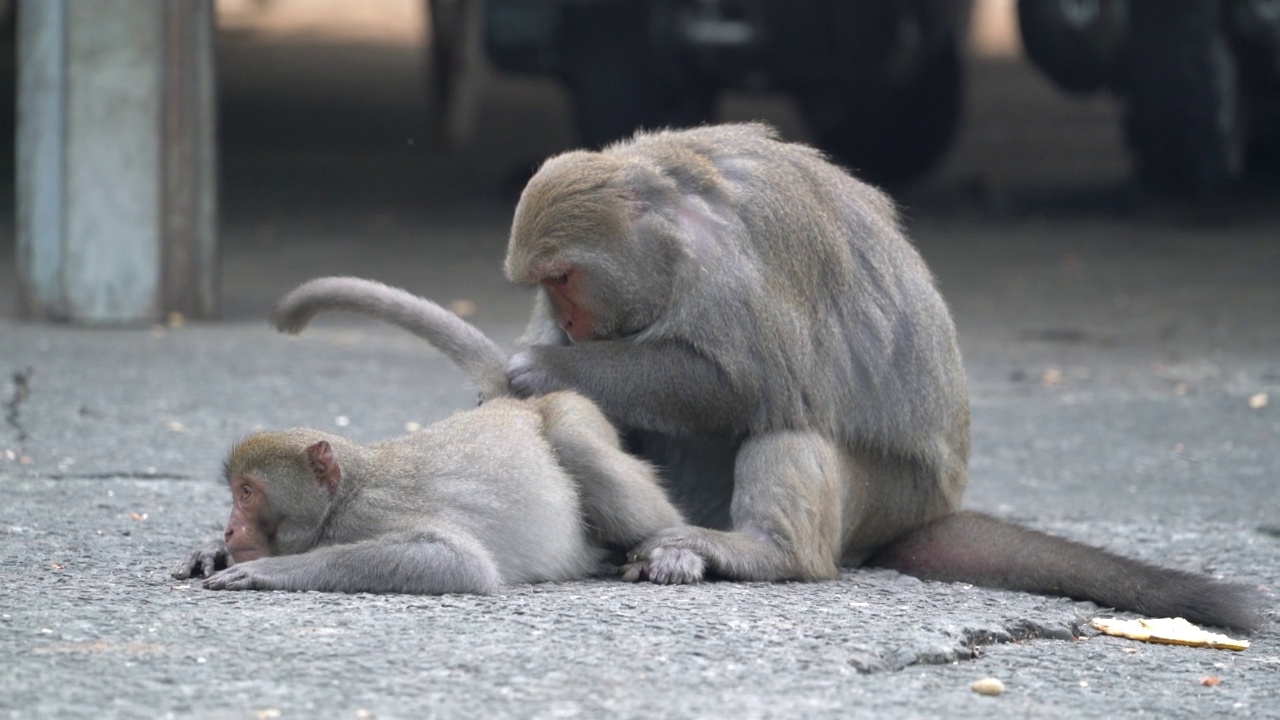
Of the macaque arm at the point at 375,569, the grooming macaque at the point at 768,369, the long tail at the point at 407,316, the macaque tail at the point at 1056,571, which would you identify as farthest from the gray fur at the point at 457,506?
the macaque tail at the point at 1056,571

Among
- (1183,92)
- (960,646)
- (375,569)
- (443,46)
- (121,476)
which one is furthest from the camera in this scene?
(443,46)

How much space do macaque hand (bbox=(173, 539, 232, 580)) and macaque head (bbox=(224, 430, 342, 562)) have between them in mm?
77

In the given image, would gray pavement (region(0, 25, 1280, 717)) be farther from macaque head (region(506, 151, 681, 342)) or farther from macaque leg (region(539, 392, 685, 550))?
macaque head (region(506, 151, 681, 342))

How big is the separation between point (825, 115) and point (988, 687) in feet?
34.0

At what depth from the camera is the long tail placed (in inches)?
166

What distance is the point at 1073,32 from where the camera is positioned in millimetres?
10703

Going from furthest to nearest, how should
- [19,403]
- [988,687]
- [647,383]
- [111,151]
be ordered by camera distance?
[111,151] < [19,403] < [647,383] < [988,687]

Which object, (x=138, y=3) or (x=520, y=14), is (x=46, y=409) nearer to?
(x=138, y=3)

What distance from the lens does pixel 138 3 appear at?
24.5ft

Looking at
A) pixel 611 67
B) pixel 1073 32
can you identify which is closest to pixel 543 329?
pixel 611 67

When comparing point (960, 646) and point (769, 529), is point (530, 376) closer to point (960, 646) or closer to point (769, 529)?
point (769, 529)

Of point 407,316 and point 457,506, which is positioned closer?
point 457,506

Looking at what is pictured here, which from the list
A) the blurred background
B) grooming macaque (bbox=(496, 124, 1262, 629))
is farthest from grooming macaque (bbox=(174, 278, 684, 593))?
the blurred background

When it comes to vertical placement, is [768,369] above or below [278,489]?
above
